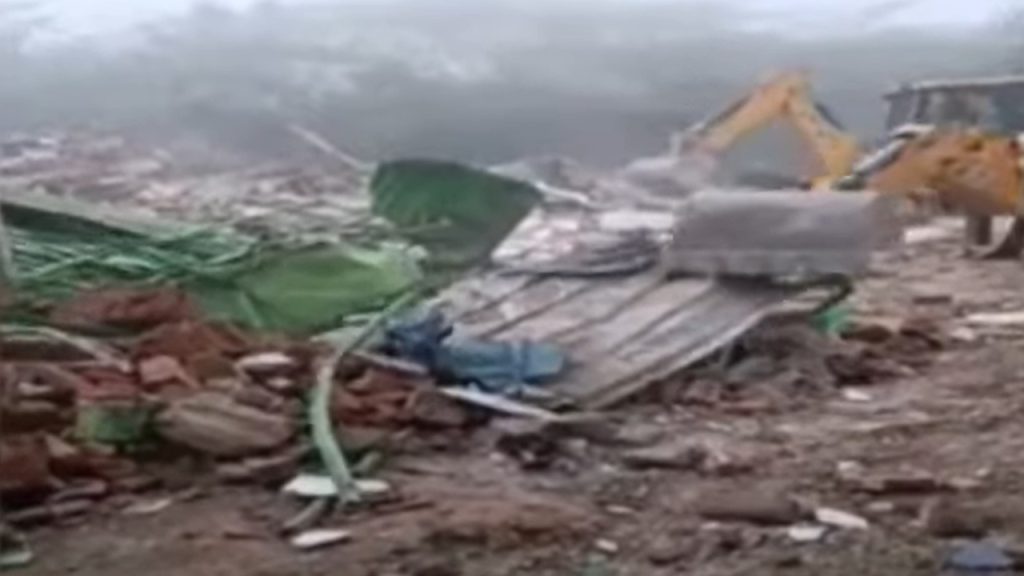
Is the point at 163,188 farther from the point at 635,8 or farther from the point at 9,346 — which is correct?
the point at 635,8

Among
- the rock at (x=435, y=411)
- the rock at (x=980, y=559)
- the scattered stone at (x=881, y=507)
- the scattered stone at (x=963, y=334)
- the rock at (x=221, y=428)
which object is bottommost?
the scattered stone at (x=963, y=334)

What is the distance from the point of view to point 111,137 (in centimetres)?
1662

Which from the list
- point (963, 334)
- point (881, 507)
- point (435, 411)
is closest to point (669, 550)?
point (881, 507)

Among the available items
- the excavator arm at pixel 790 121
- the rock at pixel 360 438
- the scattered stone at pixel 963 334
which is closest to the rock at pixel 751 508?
the rock at pixel 360 438

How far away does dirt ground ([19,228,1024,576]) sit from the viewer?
488 cm

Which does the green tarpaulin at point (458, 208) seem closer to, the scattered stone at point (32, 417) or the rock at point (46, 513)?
the scattered stone at point (32, 417)

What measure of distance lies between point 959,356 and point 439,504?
280 cm

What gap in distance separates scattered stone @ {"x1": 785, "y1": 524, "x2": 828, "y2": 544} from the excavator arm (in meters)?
8.40

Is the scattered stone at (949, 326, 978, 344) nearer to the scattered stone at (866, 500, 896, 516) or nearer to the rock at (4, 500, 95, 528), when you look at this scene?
the scattered stone at (866, 500, 896, 516)

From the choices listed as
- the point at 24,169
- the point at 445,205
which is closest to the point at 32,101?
the point at 24,169

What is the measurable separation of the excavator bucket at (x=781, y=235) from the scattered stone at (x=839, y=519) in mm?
2195

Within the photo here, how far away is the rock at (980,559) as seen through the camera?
186 inches

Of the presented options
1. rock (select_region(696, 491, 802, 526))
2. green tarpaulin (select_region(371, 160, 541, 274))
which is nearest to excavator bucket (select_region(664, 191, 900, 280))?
green tarpaulin (select_region(371, 160, 541, 274))

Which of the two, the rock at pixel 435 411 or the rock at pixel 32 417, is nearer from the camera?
the rock at pixel 32 417
